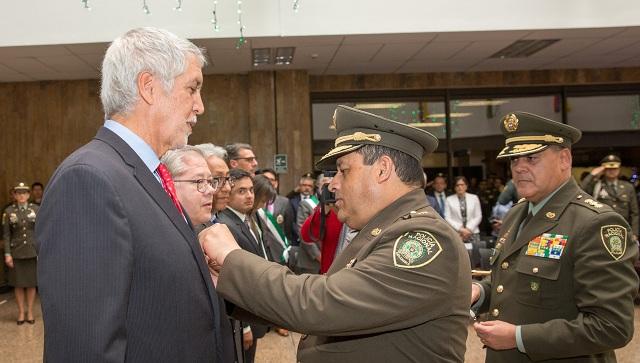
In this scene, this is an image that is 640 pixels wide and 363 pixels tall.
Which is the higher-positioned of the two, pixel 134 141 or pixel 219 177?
pixel 134 141

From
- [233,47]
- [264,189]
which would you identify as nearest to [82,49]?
[233,47]

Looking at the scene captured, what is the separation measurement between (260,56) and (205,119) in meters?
1.91

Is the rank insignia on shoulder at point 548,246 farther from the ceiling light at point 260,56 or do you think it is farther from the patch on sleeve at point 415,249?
the ceiling light at point 260,56

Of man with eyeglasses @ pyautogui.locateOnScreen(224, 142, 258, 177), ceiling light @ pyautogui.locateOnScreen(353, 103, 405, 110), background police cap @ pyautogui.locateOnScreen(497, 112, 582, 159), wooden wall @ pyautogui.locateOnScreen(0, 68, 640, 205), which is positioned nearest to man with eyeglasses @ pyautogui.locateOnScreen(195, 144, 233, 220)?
man with eyeglasses @ pyautogui.locateOnScreen(224, 142, 258, 177)

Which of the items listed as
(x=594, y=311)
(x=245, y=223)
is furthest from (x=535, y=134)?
(x=245, y=223)

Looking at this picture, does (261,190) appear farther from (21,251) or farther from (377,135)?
(21,251)

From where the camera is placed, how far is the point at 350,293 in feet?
4.15

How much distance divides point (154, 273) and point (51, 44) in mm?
6925

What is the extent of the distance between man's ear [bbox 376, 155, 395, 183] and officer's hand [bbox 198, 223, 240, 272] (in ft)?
1.29

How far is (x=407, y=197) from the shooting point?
4.92 feet

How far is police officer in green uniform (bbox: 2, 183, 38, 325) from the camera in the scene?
697cm

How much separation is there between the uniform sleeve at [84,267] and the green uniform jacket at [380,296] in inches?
11.1

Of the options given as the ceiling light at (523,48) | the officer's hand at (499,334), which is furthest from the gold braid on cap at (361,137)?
the ceiling light at (523,48)

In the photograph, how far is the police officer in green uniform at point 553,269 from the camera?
190cm
